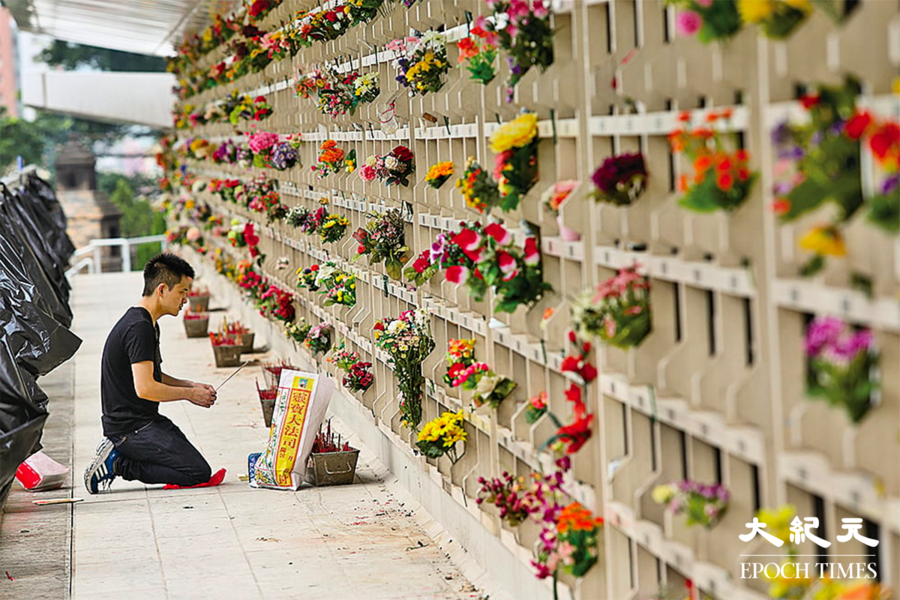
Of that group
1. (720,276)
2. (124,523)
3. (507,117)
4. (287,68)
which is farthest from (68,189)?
(720,276)

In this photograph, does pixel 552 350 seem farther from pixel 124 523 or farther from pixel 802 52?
pixel 124 523

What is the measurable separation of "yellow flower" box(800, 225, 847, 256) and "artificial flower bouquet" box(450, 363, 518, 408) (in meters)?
2.14

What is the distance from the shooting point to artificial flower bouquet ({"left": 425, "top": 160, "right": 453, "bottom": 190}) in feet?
15.6

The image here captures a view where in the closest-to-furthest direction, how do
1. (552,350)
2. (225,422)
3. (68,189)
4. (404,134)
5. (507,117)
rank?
(552,350)
(507,117)
(404,134)
(225,422)
(68,189)

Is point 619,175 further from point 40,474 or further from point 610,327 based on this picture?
point 40,474

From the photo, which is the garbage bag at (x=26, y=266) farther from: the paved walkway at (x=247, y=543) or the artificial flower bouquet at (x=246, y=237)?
the artificial flower bouquet at (x=246, y=237)

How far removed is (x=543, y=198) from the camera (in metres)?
3.64

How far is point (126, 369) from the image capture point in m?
6.16

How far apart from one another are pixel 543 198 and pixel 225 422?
469 cm

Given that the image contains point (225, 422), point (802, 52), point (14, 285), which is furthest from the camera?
point (225, 422)

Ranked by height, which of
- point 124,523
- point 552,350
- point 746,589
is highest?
point 552,350

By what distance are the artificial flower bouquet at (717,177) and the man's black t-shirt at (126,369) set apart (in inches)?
157

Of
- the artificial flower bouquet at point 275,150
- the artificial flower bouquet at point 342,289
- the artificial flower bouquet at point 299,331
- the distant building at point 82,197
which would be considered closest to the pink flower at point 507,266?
the artificial flower bouquet at point 342,289

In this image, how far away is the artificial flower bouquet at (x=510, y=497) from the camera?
4.02 meters
